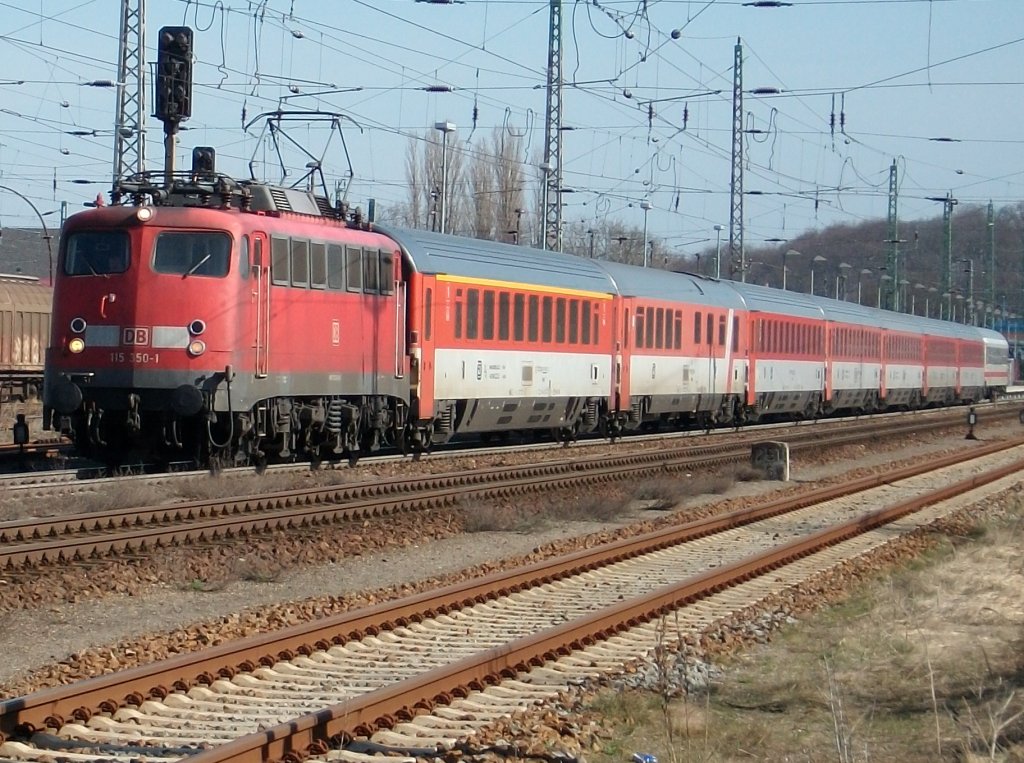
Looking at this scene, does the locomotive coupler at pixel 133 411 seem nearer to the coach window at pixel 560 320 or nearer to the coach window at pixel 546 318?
the coach window at pixel 546 318

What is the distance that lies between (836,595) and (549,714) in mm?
5478

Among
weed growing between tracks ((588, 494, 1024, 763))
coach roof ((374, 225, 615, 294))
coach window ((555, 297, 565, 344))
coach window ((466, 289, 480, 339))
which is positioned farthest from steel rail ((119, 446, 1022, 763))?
coach window ((555, 297, 565, 344))

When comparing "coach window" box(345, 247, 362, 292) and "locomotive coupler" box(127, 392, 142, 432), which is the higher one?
"coach window" box(345, 247, 362, 292)

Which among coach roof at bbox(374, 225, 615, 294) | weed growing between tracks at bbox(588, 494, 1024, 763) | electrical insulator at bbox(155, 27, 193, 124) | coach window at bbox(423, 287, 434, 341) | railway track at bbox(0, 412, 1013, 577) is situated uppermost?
electrical insulator at bbox(155, 27, 193, 124)

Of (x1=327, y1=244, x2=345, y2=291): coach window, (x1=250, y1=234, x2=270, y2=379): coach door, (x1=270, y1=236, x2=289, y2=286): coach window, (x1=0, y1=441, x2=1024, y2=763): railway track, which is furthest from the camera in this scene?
(x1=327, y1=244, x2=345, y2=291): coach window

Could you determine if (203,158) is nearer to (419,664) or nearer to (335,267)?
(335,267)

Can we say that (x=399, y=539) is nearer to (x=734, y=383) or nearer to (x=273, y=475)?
(x=273, y=475)

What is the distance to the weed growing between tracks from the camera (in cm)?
718

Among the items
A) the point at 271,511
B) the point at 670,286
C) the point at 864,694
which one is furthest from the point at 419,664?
the point at 670,286

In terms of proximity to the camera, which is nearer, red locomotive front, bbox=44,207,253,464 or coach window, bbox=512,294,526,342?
red locomotive front, bbox=44,207,253,464

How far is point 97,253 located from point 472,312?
7.25 m

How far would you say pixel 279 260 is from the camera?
18.9 metres

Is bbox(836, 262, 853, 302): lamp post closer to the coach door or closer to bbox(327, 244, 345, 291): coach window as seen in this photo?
bbox(327, 244, 345, 291): coach window

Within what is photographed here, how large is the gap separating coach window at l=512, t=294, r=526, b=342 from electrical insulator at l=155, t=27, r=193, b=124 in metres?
6.65
